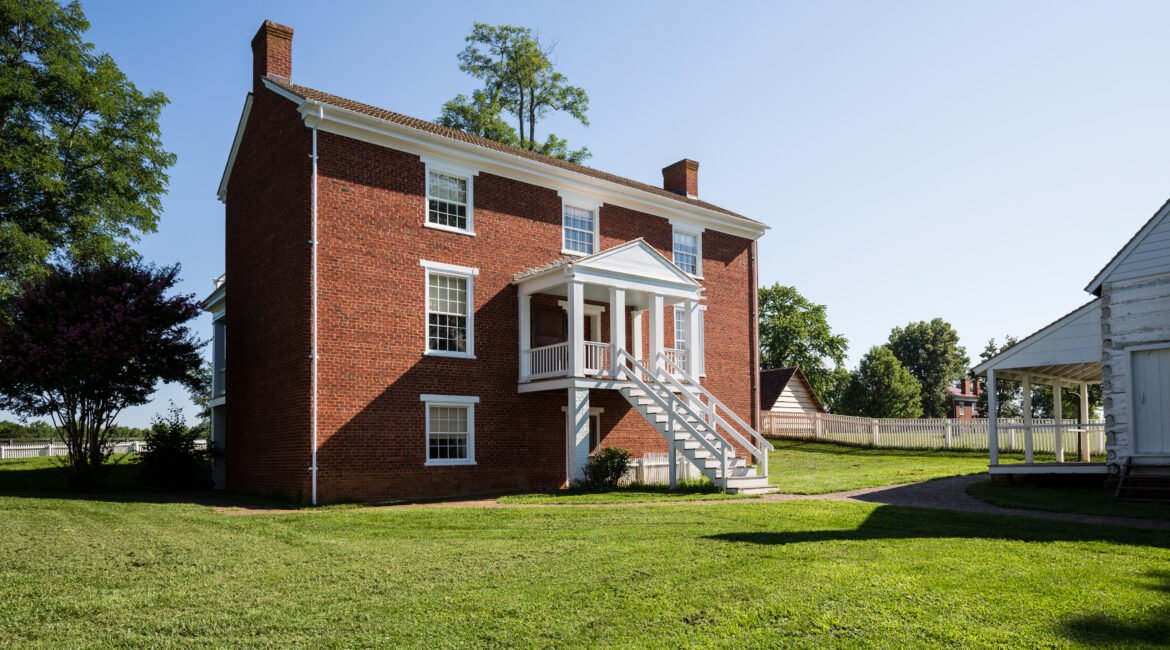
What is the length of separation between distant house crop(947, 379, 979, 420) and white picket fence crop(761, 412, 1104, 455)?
4079 cm

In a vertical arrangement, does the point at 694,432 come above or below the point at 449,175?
below

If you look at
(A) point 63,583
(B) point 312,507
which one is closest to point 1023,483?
(B) point 312,507

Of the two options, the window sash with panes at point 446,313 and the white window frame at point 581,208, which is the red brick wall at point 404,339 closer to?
the white window frame at point 581,208

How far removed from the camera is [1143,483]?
15734 millimetres

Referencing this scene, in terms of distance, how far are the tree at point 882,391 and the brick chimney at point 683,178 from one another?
1222 inches

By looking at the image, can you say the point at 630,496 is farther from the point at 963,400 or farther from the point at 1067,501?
the point at 963,400

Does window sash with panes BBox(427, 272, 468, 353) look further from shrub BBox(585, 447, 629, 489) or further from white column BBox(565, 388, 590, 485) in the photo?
shrub BBox(585, 447, 629, 489)

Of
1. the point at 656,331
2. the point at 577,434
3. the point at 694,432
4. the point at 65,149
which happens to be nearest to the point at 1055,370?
the point at 694,432

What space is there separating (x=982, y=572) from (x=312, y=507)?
38.0 ft

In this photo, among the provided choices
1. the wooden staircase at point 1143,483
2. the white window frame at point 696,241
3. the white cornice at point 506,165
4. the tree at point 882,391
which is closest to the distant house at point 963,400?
the tree at point 882,391

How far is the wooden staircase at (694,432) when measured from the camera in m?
17.3

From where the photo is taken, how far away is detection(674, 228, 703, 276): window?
2414 centimetres

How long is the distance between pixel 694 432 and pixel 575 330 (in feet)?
10.8

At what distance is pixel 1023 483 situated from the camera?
18641mm
